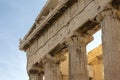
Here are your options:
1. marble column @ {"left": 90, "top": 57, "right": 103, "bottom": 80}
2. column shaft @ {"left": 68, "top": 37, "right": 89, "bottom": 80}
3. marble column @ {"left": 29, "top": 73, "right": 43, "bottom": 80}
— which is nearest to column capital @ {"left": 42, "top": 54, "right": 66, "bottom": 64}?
marble column @ {"left": 29, "top": 73, "right": 43, "bottom": 80}

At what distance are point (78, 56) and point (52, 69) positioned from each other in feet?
11.7

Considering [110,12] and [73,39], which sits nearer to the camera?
[110,12]

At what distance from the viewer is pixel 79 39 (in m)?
23.7

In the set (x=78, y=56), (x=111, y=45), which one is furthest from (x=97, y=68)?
(x=111, y=45)

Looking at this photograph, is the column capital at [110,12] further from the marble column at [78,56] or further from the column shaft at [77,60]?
the column shaft at [77,60]

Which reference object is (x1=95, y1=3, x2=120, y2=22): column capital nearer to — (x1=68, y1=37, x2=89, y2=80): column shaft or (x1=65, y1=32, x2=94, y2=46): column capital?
(x1=65, y1=32, x2=94, y2=46): column capital

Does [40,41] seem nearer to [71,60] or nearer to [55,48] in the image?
[55,48]

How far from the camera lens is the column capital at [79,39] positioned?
23.6 meters

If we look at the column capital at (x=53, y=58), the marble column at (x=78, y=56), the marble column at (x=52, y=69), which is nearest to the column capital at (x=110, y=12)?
the marble column at (x=78, y=56)

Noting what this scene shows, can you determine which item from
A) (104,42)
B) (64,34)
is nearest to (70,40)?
(64,34)

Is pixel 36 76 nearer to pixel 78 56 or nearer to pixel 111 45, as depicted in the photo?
pixel 78 56

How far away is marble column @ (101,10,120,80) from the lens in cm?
1962

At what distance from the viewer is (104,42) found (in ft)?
67.5

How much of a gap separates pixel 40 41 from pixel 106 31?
8289 millimetres
